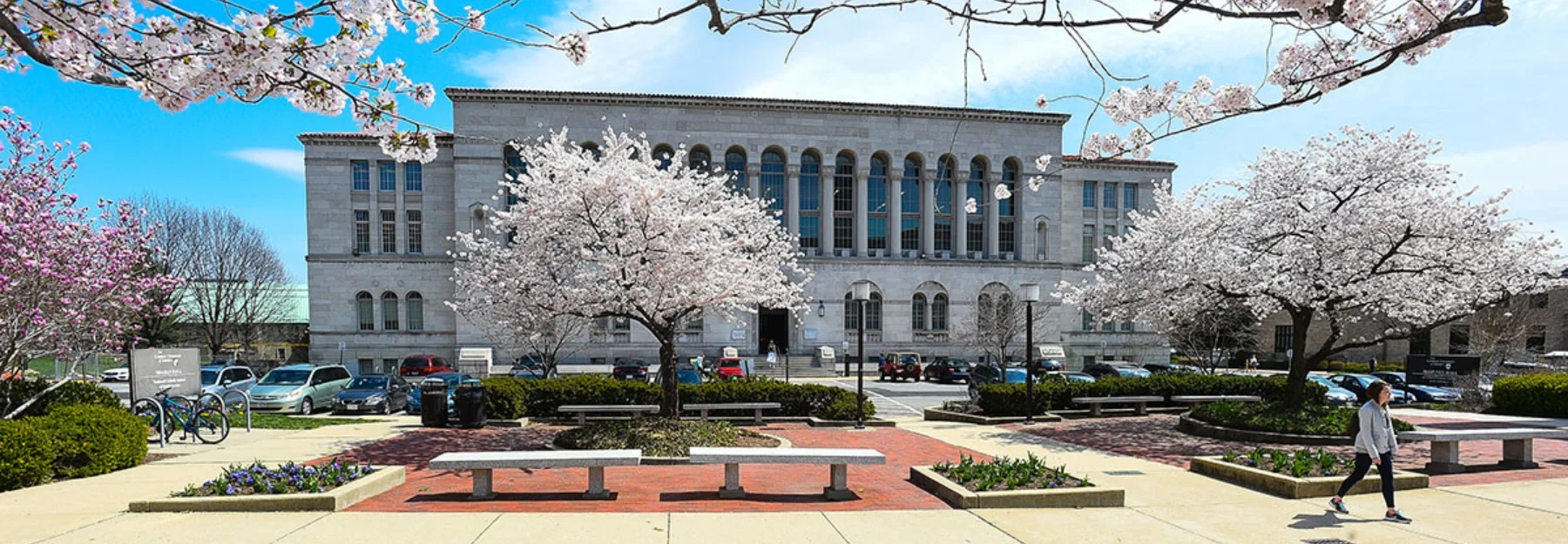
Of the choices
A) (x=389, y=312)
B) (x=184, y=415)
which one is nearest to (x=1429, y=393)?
(x=184, y=415)

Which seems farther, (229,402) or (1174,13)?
(229,402)

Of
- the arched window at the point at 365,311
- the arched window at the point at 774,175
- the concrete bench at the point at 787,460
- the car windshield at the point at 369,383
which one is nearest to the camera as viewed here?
the concrete bench at the point at 787,460

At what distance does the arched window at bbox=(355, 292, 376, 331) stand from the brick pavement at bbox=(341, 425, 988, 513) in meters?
35.8

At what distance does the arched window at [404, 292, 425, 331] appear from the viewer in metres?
45.8

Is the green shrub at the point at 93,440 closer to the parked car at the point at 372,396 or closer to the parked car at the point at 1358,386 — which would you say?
the parked car at the point at 372,396

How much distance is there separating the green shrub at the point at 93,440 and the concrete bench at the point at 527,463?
18.7 ft

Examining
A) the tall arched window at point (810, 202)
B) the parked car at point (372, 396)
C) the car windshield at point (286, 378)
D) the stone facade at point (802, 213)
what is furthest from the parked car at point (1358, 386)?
the car windshield at point (286, 378)

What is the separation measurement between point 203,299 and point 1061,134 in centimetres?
4843

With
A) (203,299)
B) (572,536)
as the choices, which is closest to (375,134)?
(572,536)

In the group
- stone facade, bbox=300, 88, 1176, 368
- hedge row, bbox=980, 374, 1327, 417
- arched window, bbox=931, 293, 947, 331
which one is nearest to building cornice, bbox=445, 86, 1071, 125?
stone facade, bbox=300, 88, 1176, 368

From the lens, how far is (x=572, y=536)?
6.93 metres

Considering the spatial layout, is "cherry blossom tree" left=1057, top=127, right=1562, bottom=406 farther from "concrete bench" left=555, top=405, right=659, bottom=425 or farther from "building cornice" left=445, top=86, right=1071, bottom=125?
"building cornice" left=445, top=86, right=1071, bottom=125

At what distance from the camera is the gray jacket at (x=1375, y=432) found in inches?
322

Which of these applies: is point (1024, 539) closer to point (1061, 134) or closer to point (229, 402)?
point (229, 402)
